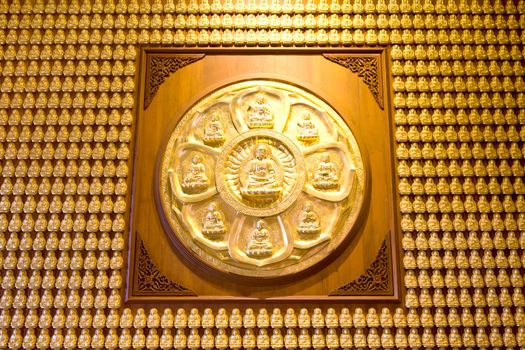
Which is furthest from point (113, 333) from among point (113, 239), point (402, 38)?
point (402, 38)

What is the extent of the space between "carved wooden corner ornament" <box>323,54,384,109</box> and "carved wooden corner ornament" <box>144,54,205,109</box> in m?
1.74

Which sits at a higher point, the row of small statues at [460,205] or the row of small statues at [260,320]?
the row of small statues at [460,205]

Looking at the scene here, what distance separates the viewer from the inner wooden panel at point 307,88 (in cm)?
594

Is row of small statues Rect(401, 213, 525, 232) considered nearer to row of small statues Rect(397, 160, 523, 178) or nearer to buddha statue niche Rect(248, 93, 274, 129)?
row of small statues Rect(397, 160, 523, 178)

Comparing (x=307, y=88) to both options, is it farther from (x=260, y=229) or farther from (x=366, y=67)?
(x=260, y=229)

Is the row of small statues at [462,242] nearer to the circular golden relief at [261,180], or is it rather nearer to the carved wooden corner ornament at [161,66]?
the circular golden relief at [261,180]

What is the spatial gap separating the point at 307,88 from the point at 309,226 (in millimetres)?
1710

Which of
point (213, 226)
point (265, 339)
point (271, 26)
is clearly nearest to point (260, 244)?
point (213, 226)

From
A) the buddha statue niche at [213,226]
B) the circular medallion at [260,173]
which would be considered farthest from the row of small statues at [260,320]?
the circular medallion at [260,173]

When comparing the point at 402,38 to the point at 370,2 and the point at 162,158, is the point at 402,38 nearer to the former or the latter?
the point at 370,2

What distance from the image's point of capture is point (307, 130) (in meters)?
6.39

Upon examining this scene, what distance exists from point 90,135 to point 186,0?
2.18 metres

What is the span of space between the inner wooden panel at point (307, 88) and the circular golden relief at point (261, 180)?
131 millimetres

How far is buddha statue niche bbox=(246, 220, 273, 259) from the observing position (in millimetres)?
5984
